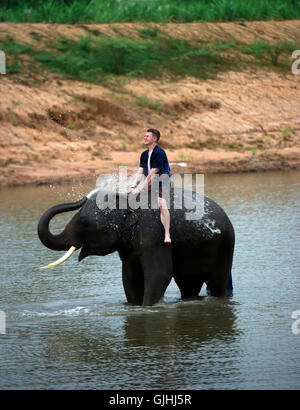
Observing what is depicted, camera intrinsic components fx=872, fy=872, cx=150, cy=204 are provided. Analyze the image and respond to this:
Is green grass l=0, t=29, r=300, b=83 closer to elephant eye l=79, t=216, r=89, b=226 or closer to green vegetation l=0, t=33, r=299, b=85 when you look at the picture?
green vegetation l=0, t=33, r=299, b=85

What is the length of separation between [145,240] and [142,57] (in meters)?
22.6

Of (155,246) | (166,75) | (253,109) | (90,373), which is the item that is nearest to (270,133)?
(253,109)

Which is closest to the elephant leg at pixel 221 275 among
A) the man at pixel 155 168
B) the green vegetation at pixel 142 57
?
the man at pixel 155 168

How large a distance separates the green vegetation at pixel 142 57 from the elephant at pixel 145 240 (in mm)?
19196

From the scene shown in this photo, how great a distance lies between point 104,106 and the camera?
2792 cm

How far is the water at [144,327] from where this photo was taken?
24.2ft

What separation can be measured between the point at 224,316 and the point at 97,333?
141 cm

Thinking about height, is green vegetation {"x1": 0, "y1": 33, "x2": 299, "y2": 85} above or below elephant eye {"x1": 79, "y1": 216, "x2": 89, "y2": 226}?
above

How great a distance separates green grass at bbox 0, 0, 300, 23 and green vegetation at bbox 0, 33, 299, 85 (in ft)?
5.96

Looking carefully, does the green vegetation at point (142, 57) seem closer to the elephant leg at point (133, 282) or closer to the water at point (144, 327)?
the water at point (144, 327)

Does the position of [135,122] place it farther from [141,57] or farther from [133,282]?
[133,282]

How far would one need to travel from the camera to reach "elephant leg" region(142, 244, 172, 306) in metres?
9.41

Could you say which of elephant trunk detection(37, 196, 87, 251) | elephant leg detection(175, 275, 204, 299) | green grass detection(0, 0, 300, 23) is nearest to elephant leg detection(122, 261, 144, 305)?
elephant leg detection(175, 275, 204, 299)

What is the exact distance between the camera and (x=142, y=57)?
3130 centimetres
